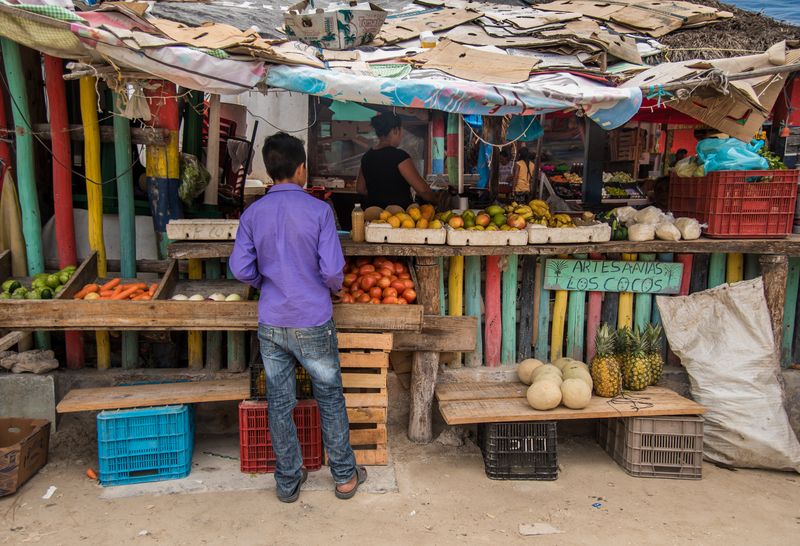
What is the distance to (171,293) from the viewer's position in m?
4.75

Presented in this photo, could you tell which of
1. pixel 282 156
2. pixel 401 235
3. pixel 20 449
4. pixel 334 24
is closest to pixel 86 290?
pixel 20 449

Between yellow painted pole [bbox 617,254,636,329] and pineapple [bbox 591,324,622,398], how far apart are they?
37 centimetres

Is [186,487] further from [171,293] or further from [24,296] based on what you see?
[24,296]

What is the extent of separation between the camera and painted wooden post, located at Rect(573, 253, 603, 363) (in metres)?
5.25

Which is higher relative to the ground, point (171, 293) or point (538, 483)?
point (171, 293)

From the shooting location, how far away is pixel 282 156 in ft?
12.4

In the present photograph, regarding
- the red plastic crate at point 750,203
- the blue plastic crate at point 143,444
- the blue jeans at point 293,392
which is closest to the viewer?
the blue jeans at point 293,392

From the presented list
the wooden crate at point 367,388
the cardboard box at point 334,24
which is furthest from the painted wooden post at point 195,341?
the cardboard box at point 334,24

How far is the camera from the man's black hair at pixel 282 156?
3.78 m

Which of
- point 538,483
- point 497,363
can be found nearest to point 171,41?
point 497,363

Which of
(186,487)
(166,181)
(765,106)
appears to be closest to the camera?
(186,487)

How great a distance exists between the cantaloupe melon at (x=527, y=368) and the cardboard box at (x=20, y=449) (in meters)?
3.65

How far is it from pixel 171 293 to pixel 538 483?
3.11 m

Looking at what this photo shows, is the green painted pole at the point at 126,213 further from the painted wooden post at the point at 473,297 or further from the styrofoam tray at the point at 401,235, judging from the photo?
the painted wooden post at the point at 473,297
